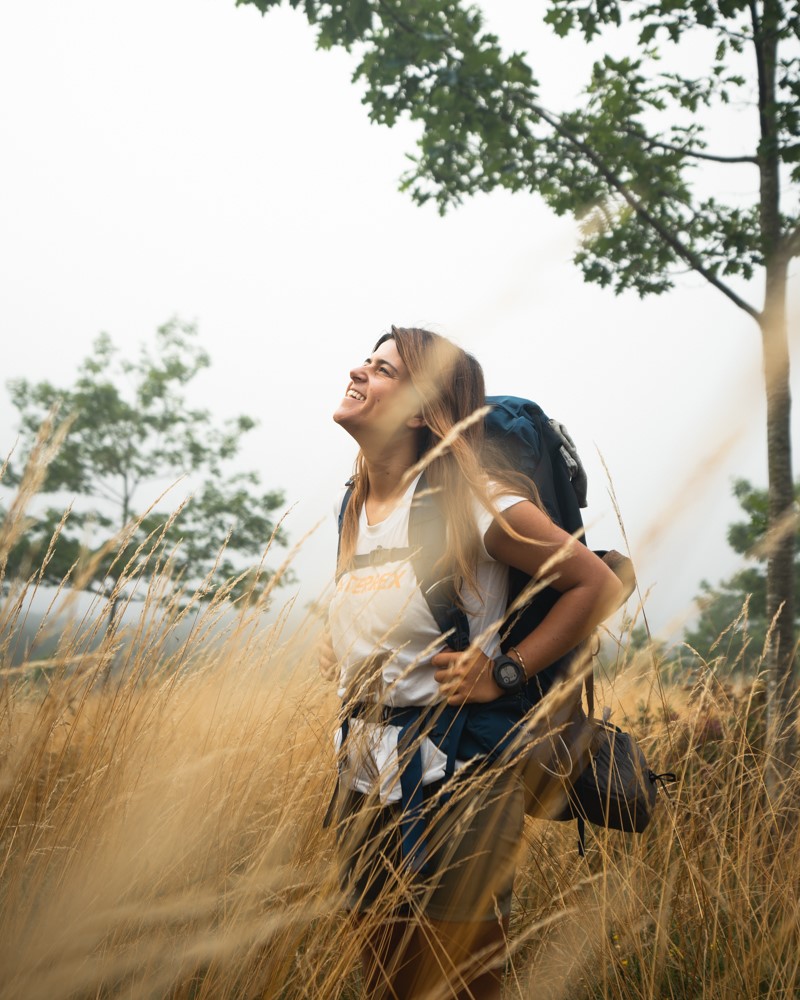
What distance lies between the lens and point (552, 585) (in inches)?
71.4

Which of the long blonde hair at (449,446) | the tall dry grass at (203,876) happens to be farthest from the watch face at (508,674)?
the tall dry grass at (203,876)

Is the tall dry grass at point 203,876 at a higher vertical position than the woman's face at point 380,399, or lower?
lower

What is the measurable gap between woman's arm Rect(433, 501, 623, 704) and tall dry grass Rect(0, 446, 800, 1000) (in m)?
0.42

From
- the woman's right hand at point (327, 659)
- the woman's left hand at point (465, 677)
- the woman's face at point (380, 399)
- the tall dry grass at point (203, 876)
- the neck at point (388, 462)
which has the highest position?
the woman's face at point (380, 399)

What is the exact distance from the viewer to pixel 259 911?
180 centimetres

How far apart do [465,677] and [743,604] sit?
41.6 inches

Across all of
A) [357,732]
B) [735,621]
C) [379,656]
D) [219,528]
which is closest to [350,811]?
[357,732]

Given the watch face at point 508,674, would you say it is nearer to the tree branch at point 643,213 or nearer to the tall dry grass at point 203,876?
the tall dry grass at point 203,876

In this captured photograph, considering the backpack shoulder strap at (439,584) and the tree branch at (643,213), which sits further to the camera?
the tree branch at (643,213)

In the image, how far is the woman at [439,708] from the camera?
1.65 meters

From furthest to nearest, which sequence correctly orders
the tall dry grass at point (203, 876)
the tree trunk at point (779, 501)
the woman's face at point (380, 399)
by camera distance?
the tree trunk at point (779, 501), the woman's face at point (380, 399), the tall dry grass at point (203, 876)

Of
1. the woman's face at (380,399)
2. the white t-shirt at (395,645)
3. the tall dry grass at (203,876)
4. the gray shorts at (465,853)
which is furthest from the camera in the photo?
the woman's face at (380,399)

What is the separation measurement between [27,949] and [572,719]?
3.81 feet

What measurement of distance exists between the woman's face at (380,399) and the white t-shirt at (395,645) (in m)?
0.27
